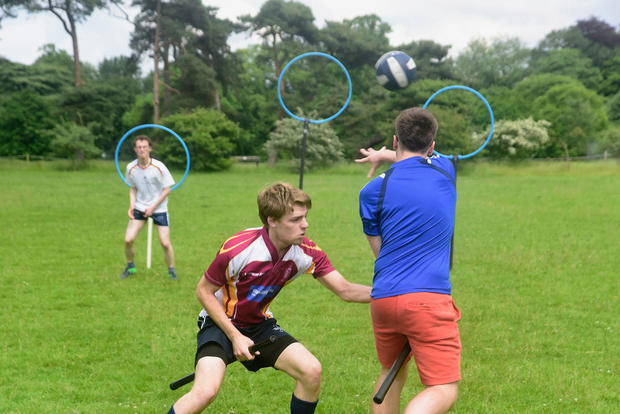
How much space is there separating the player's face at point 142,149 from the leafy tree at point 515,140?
33.8 metres

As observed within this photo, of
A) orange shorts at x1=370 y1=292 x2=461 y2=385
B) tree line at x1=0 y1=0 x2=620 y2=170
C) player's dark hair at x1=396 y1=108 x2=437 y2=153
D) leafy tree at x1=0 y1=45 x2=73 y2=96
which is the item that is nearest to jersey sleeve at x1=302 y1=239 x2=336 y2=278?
orange shorts at x1=370 y1=292 x2=461 y2=385

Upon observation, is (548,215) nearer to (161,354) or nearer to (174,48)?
(161,354)

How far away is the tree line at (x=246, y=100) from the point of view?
3953cm

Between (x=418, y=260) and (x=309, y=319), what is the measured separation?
4.03 meters

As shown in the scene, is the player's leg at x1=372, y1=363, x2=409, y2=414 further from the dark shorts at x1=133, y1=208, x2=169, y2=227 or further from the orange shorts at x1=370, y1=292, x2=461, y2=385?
the dark shorts at x1=133, y1=208, x2=169, y2=227

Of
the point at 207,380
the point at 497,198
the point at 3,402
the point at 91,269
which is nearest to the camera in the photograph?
the point at 207,380

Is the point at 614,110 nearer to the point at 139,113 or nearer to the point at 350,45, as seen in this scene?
the point at 350,45

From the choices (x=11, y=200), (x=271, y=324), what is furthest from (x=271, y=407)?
(x=11, y=200)

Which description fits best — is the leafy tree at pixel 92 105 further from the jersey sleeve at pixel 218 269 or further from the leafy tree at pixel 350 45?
the jersey sleeve at pixel 218 269

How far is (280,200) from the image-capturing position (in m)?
3.65

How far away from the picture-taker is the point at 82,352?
6078mm

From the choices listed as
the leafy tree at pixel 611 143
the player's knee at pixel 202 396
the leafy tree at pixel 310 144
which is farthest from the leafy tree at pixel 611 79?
the player's knee at pixel 202 396

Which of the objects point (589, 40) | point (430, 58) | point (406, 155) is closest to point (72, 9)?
point (430, 58)

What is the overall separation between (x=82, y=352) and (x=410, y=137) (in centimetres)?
444
